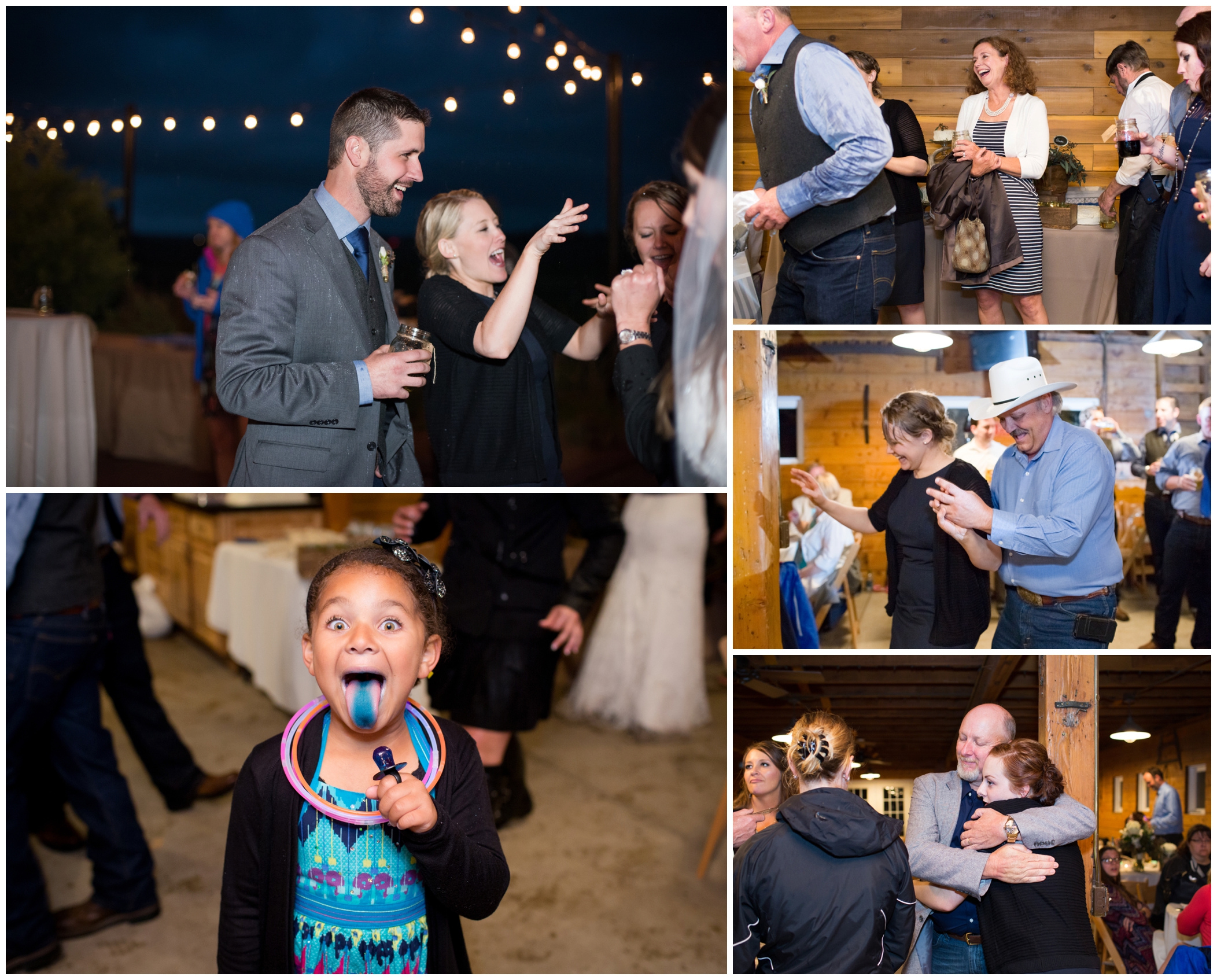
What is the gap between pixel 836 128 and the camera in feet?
6.65

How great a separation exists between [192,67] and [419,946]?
197cm

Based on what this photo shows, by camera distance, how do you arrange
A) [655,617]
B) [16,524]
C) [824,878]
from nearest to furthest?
[824,878] → [16,524] → [655,617]

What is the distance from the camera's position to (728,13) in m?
2.20

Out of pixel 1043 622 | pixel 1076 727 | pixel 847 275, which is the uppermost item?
pixel 847 275

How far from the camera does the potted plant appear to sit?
2.14 m

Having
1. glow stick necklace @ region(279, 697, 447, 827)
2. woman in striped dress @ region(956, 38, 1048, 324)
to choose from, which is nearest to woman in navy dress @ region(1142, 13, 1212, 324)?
woman in striped dress @ region(956, 38, 1048, 324)

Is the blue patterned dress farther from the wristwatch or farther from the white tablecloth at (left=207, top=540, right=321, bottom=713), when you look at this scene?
the white tablecloth at (left=207, top=540, right=321, bottom=713)

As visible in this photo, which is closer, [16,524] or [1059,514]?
[1059,514]

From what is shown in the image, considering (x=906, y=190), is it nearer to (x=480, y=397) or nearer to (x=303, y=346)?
(x=480, y=397)

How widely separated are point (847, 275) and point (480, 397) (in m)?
0.82

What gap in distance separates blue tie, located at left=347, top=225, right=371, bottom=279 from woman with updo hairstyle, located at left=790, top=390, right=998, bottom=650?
987 mm

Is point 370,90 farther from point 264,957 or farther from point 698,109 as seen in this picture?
point 264,957

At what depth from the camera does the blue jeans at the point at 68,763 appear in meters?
2.48

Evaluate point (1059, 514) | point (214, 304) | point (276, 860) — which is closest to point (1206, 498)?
point (1059, 514)
